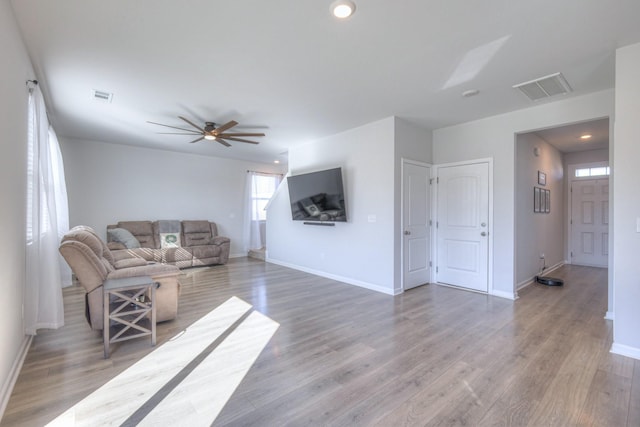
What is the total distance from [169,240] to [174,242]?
0.37ft

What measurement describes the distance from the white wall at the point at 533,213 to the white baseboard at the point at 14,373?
546cm

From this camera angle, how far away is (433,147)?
5.06m

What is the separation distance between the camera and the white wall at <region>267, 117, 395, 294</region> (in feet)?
14.5

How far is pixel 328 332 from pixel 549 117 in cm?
390

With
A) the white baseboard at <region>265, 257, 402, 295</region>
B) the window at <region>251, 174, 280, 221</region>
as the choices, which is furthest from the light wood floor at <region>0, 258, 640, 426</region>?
the window at <region>251, 174, 280, 221</region>

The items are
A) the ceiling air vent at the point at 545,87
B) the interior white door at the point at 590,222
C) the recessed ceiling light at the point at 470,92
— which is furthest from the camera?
the interior white door at the point at 590,222

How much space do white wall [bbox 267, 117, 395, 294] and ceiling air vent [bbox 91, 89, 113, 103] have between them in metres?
3.31

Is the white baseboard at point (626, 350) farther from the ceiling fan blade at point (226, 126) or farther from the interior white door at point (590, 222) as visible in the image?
the interior white door at point (590, 222)

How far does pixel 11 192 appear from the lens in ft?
6.88

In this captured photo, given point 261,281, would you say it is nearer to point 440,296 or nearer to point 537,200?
point 440,296

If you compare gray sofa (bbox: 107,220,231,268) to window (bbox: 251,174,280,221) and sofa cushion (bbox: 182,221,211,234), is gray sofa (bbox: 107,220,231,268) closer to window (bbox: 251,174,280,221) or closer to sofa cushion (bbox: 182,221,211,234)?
sofa cushion (bbox: 182,221,211,234)

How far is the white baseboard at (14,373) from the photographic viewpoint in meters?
1.83

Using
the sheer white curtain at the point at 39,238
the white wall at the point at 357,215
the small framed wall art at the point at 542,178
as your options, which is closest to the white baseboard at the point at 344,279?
the white wall at the point at 357,215

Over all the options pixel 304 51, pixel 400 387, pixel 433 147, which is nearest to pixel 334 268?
pixel 433 147
